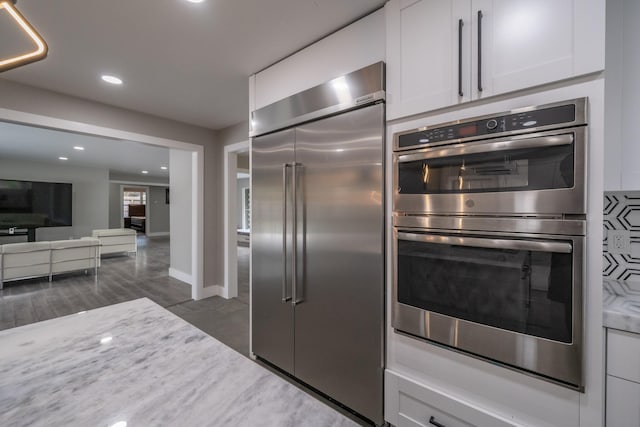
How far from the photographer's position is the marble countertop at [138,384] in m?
0.60

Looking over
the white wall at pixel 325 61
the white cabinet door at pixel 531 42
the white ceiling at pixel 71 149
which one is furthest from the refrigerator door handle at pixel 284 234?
the white ceiling at pixel 71 149

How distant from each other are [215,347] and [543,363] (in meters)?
1.22

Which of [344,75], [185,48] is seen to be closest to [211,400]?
[344,75]

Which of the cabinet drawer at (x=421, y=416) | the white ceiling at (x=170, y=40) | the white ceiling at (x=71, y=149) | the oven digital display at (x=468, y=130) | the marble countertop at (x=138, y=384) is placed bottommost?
the cabinet drawer at (x=421, y=416)

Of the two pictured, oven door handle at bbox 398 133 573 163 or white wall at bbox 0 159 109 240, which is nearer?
oven door handle at bbox 398 133 573 163

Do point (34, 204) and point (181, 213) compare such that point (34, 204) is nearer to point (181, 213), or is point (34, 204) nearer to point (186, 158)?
point (181, 213)

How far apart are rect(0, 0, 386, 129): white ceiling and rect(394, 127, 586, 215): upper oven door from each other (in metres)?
1.00

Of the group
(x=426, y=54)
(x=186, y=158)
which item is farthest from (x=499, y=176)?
(x=186, y=158)

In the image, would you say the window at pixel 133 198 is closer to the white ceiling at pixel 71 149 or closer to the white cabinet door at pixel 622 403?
the white ceiling at pixel 71 149

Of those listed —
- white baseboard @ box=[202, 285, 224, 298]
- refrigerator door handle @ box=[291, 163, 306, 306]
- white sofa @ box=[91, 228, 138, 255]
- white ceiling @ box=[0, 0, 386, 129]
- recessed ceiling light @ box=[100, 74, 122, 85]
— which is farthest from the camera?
white sofa @ box=[91, 228, 138, 255]

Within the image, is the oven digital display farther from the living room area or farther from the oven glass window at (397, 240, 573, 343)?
the living room area

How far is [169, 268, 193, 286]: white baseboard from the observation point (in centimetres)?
481

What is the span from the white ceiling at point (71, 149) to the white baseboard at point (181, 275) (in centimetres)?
232

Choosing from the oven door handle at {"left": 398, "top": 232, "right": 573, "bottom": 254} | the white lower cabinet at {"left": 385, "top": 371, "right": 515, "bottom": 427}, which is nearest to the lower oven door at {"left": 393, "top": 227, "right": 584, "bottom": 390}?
the oven door handle at {"left": 398, "top": 232, "right": 573, "bottom": 254}
